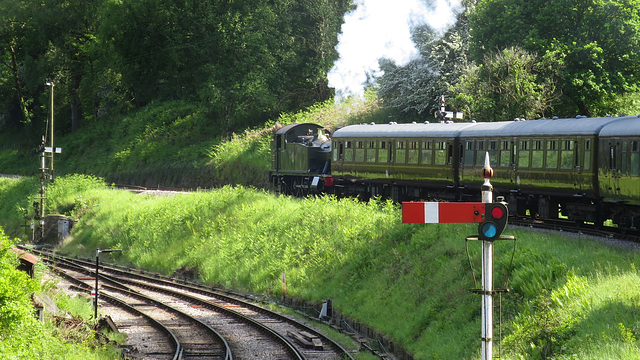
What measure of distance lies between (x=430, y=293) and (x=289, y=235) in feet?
31.6

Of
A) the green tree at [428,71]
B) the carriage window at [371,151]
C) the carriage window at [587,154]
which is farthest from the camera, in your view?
the green tree at [428,71]

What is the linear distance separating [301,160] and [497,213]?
2500 centimetres

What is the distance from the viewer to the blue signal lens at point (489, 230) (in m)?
7.93

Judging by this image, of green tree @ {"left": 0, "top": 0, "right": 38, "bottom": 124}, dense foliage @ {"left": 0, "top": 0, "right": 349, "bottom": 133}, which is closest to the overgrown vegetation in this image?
dense foliage @ {"left": 0, "top": 0, "right": 349, "bottom": 133}

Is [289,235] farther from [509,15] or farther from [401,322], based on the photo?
[509,15]

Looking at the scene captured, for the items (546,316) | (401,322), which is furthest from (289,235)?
(546,316)

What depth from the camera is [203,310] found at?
21484mm

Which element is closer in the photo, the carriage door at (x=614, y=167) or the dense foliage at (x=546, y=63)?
the carriage door at (x=614, y=167)

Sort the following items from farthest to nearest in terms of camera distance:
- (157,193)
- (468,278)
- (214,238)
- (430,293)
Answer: (157,193) → (214,238) → (430,293) → (468,278)

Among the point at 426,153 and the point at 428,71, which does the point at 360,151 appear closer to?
the point at 426,153

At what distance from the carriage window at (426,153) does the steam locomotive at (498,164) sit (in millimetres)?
37

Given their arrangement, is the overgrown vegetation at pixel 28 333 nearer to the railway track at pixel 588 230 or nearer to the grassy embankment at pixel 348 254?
the grassy embankment at pixel 348 254

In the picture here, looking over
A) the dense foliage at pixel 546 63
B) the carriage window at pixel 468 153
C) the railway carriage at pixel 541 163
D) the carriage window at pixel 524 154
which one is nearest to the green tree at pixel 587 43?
the dense foliage at pixel 546 63

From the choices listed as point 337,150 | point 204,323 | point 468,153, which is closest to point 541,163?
point 468,153
